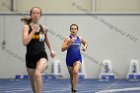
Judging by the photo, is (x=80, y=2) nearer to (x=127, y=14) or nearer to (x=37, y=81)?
(x=127, y=14)

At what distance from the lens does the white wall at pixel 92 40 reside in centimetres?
1977

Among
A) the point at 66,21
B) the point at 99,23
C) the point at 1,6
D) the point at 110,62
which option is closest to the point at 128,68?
the point at 110,62

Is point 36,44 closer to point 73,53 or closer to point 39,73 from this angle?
point 39,73

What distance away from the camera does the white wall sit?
64.8 ft

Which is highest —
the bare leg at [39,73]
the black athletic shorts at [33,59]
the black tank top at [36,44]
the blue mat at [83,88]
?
the black tank top at [36,44]

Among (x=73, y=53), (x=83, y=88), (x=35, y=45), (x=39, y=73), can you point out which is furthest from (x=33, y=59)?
(x=83, y=88)

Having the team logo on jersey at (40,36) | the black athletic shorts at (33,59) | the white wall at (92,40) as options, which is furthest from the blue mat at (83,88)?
the team logo on jersey at (40,36)

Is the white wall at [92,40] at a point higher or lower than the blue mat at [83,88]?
higher

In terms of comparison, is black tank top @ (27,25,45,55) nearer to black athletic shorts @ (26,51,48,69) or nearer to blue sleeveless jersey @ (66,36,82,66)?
black athletic shorts @ (26,51,48,69)

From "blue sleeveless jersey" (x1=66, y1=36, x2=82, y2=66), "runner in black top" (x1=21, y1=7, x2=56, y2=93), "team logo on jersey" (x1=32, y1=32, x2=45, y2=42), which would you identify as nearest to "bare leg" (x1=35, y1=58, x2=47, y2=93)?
"runner in black top" (x1=21, y1=7, x2=56, y2=93)

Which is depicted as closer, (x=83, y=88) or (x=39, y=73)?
(x=39, y=73)

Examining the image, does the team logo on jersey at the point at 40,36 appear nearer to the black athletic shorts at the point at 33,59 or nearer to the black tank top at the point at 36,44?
the black tank top at the point at 36,44

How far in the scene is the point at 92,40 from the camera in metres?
20.1

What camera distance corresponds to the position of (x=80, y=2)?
20.4 metres
